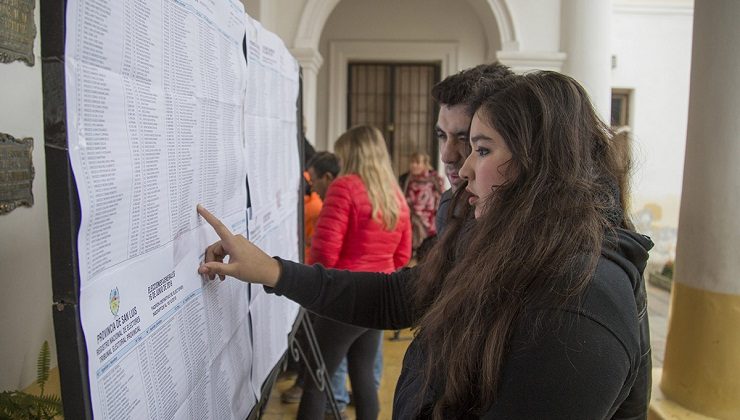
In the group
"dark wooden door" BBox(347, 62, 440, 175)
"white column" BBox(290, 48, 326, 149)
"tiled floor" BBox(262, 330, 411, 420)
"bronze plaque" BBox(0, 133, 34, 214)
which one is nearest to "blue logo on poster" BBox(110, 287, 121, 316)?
"bronze plaque" BBox(0, 133, 34, 214)

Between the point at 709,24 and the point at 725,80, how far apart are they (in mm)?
251

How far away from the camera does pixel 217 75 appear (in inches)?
46.7

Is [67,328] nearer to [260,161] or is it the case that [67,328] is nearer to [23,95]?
[260,161]

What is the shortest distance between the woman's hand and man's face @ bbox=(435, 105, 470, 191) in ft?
1.81

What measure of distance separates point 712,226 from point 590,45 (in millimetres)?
3325

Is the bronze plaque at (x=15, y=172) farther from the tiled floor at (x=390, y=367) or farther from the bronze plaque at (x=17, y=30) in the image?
the tiled floor at (x=390, y=367)

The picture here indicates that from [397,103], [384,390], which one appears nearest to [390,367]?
[384,390]

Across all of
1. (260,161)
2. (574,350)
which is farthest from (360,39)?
(574,350)

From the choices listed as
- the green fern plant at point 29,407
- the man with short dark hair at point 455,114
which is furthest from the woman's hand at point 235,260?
the green fern plant at point 29,407

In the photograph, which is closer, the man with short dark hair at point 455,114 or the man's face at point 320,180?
the man with short dark hair at point 455,114

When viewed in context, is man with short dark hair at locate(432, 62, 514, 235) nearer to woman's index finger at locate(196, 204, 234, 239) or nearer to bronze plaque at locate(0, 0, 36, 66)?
woman's index finger at locate(196, 204, 234, 239)

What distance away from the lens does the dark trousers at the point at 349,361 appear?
264 cm

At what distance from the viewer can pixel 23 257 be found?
2.29 metres

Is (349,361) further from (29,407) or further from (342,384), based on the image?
(29,407)
